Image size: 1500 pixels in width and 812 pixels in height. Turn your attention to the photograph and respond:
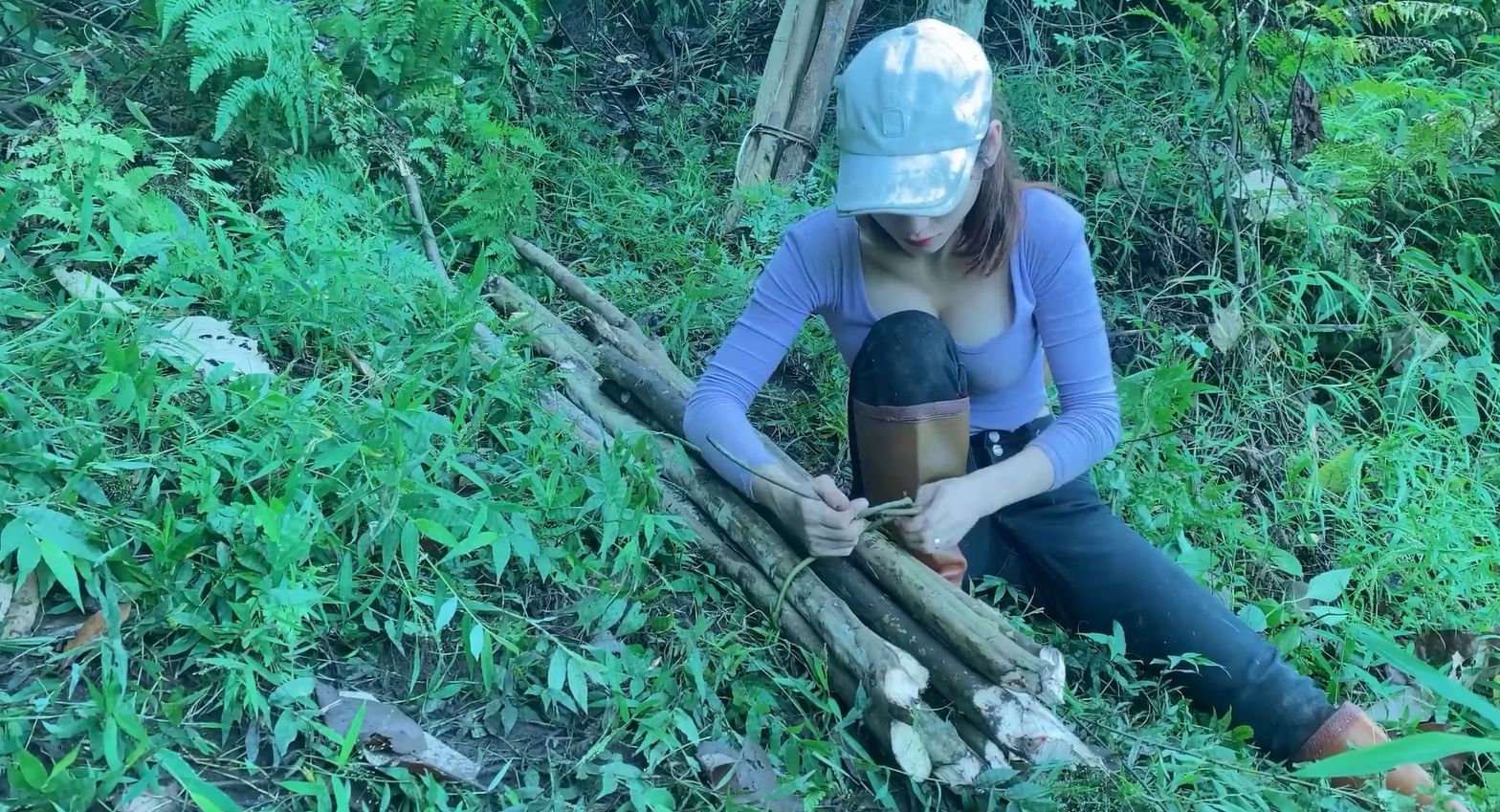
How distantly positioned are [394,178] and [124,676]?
221cm

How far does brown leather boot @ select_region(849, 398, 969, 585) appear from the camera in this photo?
2.29m

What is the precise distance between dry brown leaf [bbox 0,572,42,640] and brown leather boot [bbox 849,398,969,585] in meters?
1.64

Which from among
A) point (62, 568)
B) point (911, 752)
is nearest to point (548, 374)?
point (62, 568)

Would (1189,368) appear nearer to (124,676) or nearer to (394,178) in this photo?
(394,178)

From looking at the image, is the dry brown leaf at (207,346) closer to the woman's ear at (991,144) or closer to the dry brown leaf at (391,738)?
the dry brown leaf at (391,738)

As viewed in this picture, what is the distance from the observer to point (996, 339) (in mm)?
2453

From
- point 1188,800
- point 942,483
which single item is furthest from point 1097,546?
point 1188,800

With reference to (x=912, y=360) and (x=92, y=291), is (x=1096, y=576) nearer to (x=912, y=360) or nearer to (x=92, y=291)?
(x=912, y=360)

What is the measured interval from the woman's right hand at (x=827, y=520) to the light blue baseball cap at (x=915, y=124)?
1.93ft

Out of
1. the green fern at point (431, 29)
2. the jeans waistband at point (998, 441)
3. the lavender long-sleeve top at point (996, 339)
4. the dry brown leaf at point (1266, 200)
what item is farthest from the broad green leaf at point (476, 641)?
the dry brown leaf at point (1266, 200)

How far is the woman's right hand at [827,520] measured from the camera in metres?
2.17

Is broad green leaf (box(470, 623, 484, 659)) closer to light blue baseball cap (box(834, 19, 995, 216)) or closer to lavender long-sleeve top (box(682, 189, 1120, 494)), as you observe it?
lavender long-sleeve top (box(682, 189, 1120, 494))

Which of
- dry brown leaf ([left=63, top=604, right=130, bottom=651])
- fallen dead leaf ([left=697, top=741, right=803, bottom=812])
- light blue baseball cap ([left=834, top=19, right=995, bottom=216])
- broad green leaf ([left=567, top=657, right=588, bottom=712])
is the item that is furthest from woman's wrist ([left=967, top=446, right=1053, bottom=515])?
dry brown leaf ([left=63, top=604, right=130, bottom=651])

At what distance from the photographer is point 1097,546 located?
2.43m
